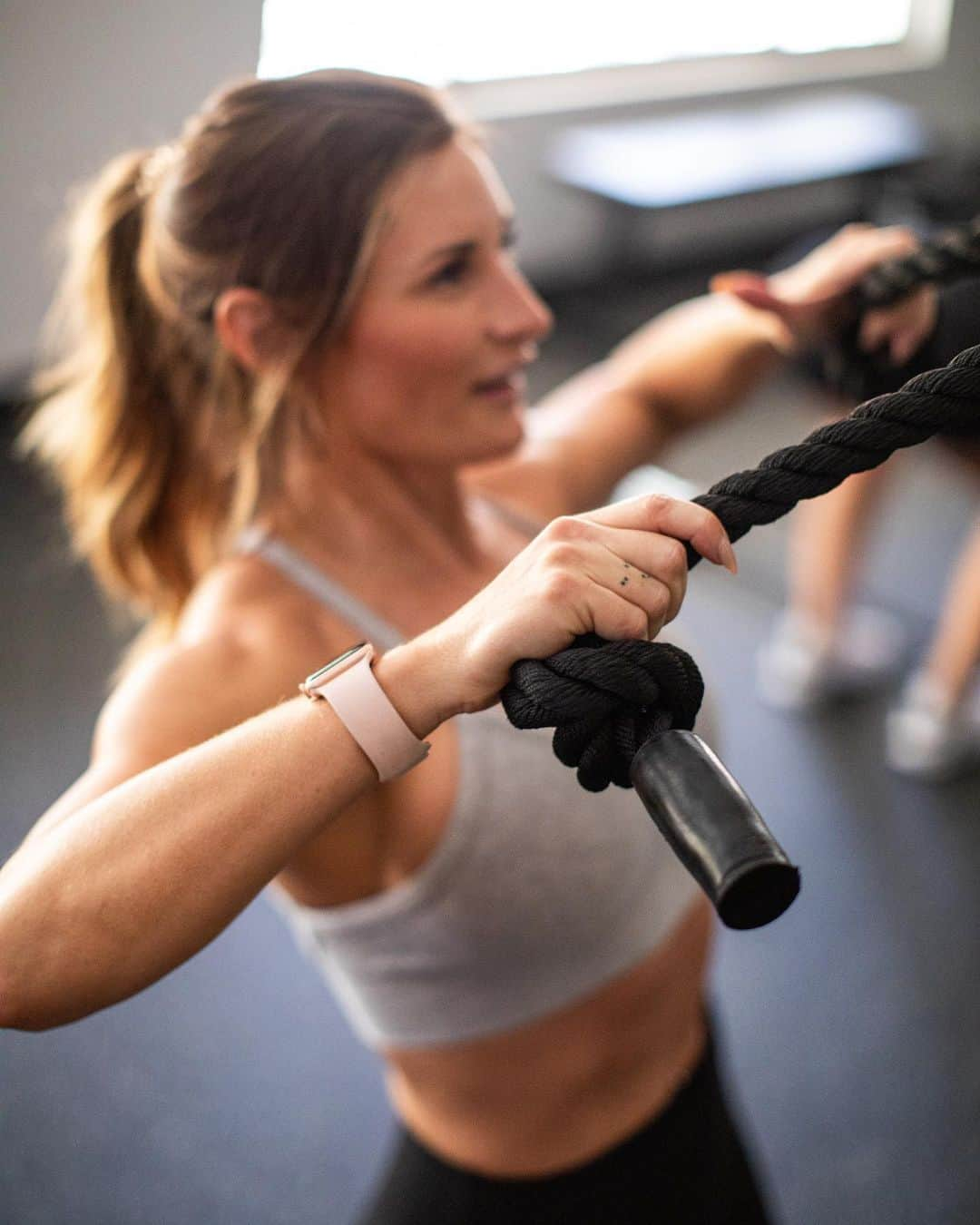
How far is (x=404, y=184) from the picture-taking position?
0.96 meters


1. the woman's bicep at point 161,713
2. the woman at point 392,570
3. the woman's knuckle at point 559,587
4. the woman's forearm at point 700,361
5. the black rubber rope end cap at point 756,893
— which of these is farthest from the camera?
the woman's forearm at point 700,361

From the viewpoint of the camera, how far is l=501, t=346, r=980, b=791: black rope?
508 mm

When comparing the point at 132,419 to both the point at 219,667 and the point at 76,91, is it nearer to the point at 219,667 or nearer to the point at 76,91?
the point at 219,667

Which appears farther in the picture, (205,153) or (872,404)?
(205,153)

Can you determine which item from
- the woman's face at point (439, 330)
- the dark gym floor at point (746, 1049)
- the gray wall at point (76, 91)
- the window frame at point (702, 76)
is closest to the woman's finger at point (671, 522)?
the woman's face at point (439, 330)

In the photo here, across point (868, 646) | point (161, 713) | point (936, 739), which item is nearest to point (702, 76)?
point (868, 646)

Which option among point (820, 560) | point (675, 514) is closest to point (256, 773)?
point (675, 514)

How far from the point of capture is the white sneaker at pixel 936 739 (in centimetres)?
229

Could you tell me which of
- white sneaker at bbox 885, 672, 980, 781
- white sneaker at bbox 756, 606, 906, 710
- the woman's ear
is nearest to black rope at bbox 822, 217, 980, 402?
the woman's ear

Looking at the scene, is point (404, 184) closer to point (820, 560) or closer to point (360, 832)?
point (360, 832)

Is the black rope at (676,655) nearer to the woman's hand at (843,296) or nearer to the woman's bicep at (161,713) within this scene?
the woman's bicep at (161,713)

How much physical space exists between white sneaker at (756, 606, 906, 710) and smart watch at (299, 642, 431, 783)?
2.05 meters

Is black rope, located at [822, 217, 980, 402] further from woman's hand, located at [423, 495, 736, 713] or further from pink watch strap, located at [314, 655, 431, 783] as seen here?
pink watch strap, located at [314, 655, 431, 783]

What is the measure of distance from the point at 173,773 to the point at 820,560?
2.10 meters
